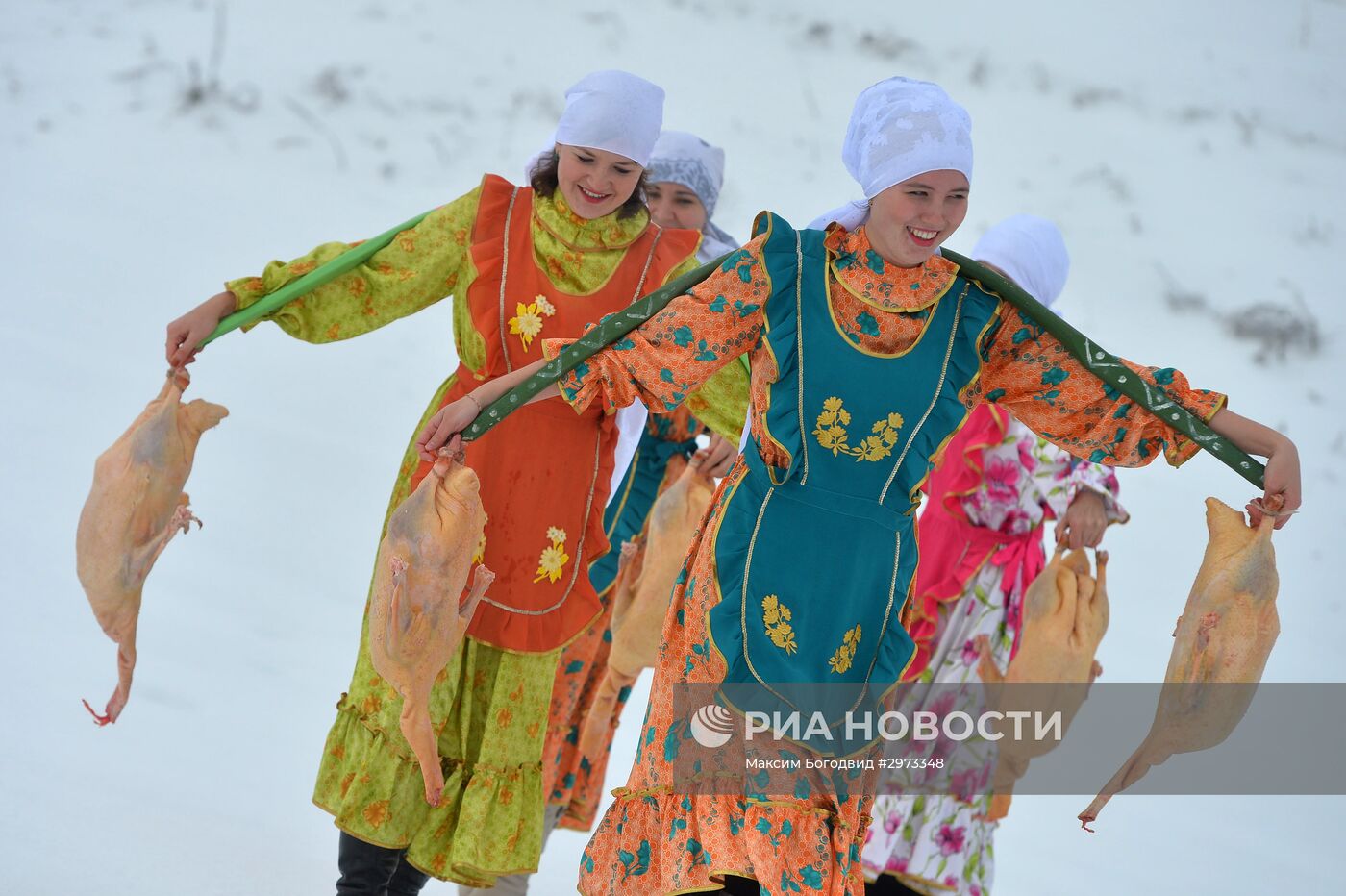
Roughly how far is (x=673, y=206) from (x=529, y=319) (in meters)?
0.99

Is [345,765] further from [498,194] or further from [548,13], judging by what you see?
[548,13]

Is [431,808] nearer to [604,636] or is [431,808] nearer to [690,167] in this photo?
[604,636]

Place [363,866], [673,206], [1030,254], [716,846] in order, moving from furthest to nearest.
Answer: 1. [673,206]
2. [1030,254]
3. [363,866]
4. [716,846]

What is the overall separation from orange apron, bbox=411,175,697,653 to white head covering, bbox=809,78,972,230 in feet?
1.76

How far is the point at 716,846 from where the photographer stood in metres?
2.26

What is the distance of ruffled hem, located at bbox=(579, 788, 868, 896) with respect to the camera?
7.38ft

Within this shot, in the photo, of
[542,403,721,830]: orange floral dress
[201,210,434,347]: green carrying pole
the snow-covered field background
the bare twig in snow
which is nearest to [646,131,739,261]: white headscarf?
[542,403,721,830]: orange floral dress

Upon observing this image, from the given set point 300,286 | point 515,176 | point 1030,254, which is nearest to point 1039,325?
point 1030,254

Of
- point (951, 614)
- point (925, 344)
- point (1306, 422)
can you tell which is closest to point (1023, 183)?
point (1306, 422)

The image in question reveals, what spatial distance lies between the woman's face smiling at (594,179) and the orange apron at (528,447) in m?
0.08

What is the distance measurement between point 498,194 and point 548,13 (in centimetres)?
436

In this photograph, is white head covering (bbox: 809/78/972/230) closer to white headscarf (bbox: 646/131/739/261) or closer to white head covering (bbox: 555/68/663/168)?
white head covering (bbox: 555/68/663/168)

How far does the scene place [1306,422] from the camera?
239 inches

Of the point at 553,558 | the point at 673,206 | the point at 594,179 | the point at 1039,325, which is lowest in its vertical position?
the point at 553,558
